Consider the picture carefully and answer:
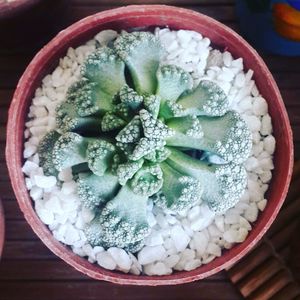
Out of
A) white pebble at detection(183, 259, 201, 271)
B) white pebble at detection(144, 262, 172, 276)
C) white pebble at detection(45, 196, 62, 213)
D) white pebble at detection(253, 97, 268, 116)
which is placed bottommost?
white pebble at detection(144, 262, 172, 276)

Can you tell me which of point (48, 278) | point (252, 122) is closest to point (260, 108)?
point (252, 122)

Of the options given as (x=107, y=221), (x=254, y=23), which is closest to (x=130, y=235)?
(x=107, y=221)

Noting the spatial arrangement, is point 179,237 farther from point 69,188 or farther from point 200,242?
point 69,188

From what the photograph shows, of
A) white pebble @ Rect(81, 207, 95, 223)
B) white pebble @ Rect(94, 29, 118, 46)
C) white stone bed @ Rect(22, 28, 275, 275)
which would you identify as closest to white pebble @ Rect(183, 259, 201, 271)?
white stone bed @ Rect(22, 28, 275, 275)

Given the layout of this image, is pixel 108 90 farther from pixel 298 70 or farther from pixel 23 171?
pixel 298 70

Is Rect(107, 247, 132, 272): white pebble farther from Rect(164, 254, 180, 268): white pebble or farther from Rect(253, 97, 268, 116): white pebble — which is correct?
Rect(253, 97, 268, 116): white pebble

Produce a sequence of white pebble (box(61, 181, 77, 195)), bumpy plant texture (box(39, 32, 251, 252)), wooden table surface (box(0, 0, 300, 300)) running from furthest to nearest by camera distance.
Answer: wooden table surface (box(0, 0, 300, 300)) < white pebble (box(61, 181, 77, 195)) < bumpy plant texture (box(39, 32, 251, 252))
